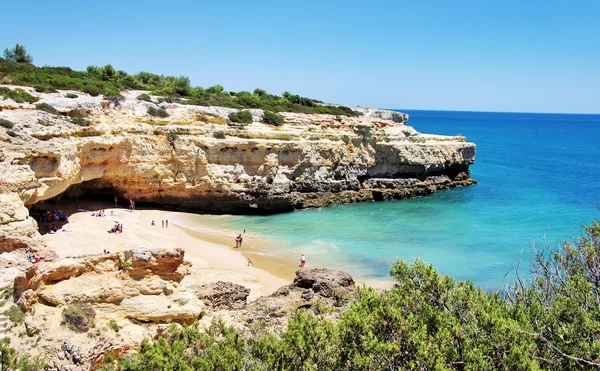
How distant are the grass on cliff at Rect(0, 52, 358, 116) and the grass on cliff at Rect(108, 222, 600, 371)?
97.7 ft

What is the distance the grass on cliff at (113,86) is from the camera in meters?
33.8

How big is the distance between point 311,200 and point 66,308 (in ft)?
86.1

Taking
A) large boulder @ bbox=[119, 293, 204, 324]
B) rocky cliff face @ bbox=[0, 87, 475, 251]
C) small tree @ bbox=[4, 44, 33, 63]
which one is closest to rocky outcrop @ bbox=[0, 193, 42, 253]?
rocky cliff face @ bbox=[0, 87, 475, 251]

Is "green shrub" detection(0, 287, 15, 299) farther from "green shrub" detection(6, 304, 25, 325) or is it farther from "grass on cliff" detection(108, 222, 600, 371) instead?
"grass on cliff" detection(108, 222, 600, 371)

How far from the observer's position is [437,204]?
38.5 metres

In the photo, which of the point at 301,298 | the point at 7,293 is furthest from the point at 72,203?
the point at 301,298

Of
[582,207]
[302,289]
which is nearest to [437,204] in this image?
[582,207]

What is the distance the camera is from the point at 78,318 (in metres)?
10.1

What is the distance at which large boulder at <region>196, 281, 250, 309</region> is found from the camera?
44.3 ft

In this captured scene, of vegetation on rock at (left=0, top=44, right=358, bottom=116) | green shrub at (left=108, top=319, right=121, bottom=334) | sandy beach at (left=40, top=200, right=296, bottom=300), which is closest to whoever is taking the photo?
green shrub at (left=108, top=319, right=121, bottom=334)

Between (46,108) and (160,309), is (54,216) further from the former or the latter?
(160,309)

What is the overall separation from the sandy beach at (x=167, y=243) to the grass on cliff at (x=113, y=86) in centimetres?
1032

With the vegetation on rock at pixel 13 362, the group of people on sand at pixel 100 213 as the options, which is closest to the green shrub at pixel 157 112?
the group of people on sand at pixel 100 213

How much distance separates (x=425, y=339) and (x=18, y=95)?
29170 mm
